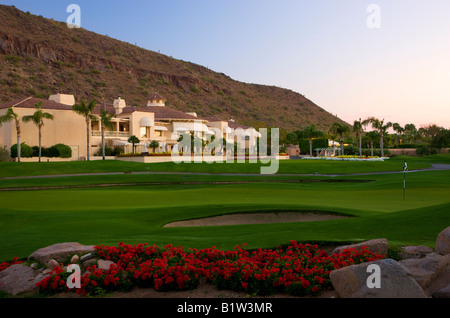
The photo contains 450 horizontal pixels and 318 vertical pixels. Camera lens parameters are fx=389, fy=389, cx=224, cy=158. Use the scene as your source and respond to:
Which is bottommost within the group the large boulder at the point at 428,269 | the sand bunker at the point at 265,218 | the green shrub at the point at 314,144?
the sand bunker at the point at 265,218

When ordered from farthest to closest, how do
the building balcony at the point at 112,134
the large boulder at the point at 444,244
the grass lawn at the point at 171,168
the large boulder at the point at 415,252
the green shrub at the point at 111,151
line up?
the building balcony at the point at 112,134 → the green shrub at the point at 111,151 → the grass lawn at the point at 171,168 → the large boulder at the point at 415,252 → the large boulder at the point at 444,244

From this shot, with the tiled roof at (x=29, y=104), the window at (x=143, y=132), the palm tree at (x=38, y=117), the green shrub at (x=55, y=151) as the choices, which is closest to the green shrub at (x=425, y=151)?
the window at (x=143, y=132)

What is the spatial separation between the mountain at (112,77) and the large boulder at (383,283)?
Answer: 322 feet

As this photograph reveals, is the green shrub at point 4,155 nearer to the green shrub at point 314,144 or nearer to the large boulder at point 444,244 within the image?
the large boulder at point 444,244

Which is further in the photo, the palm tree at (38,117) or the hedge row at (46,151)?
the hedge row at (46,151)

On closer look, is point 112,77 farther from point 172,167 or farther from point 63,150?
point 172,167

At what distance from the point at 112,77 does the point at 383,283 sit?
417 feet

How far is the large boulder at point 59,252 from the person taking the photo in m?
8.83

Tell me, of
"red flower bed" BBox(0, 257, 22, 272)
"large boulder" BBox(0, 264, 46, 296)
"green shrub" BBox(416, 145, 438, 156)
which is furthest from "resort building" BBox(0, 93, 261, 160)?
"large boulder" BBox(0, 264, 46, 296)

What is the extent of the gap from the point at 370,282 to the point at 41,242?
924cm

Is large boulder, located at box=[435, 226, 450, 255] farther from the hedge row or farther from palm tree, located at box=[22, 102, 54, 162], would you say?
the hedge row

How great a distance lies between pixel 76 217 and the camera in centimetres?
1598

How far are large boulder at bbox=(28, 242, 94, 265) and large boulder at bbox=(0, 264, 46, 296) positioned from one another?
1.28 ft
